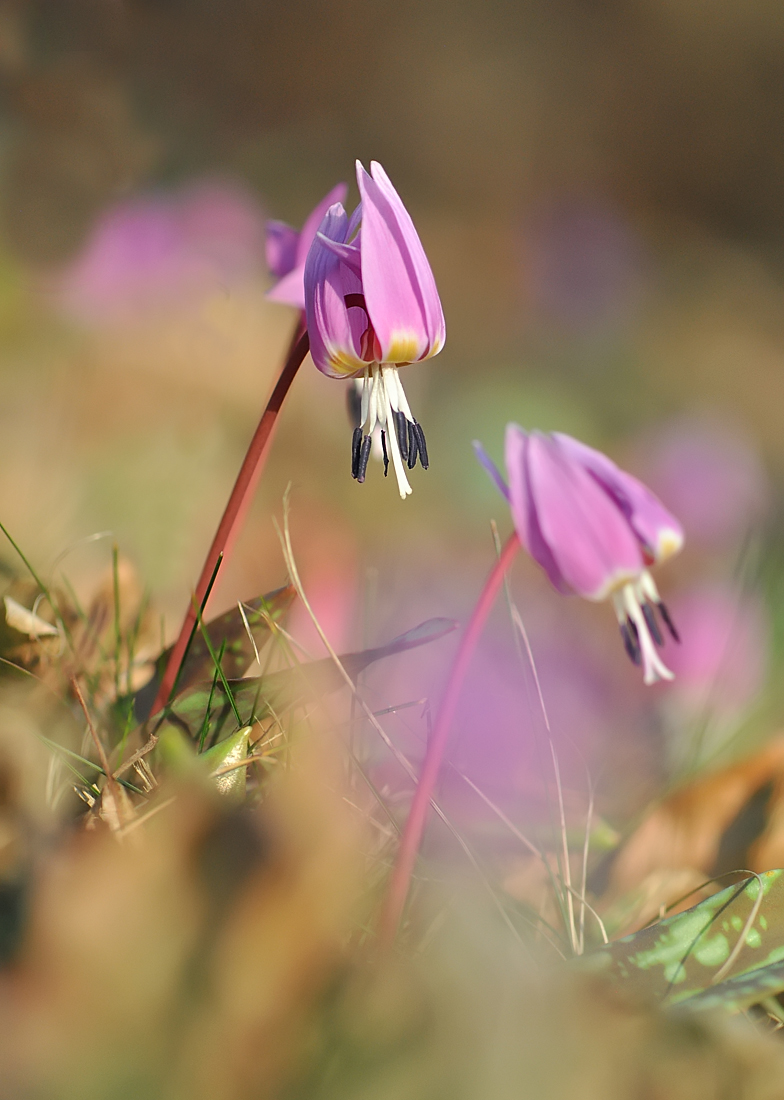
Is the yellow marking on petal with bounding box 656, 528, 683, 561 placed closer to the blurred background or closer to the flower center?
the flower center

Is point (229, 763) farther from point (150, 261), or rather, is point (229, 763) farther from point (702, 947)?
point (150, 261)

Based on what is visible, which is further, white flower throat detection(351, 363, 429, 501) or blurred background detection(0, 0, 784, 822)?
blurred background detection(0, 0, 784, 822)

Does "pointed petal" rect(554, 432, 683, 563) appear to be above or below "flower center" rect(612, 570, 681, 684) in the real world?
above

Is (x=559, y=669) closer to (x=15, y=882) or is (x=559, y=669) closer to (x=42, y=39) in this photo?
(x=15, y=882)

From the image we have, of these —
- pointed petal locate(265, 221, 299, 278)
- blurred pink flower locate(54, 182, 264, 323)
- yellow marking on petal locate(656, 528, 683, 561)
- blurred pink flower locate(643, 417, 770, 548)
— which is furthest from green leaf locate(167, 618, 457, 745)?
blurred pink flower locate(54, 182, 264, 323)

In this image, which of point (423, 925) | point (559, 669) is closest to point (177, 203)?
point (559, 669)

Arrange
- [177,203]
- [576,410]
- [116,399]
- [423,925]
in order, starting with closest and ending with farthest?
[423,925] < [116,399] < [177,203] < [576,410]

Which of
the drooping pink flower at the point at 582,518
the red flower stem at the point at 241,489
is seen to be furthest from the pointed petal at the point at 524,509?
the red flower stem at the point at 241,489

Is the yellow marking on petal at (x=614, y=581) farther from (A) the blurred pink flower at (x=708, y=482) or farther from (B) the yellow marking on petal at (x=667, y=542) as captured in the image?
(A) the blurred pink flower at (x=708, y=482)
